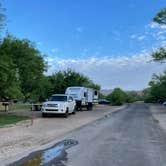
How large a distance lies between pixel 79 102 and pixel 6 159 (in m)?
40.2

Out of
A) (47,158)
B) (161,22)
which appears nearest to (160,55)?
(161,22)

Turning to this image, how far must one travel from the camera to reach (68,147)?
13.8 m

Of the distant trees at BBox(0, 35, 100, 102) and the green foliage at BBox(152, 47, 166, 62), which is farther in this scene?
Result: the green foliage at BBox(152, 47, 166, 62)

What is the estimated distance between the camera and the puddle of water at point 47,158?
34.0 feet

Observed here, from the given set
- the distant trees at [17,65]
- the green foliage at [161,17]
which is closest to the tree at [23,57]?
the distant trees at [17,65]

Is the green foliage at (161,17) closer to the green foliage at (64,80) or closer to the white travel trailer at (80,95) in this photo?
the white travel trailer at (80,95)

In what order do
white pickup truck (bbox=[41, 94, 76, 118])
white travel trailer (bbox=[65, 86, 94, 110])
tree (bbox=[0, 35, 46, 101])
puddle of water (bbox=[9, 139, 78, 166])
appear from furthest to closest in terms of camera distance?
white travel trailer (bbox=[65, 86, 94, 110]) → tree (bbox=[0, 35, 46, 101]) → white pickup truck (bbox=[41, 94, 76, 118]) → puddle of water (bbox=[9, 139, 78, 166])

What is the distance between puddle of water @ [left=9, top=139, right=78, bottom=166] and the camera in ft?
34.0

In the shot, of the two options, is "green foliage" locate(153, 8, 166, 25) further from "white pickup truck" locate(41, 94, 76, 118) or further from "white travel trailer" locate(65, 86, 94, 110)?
"white pickup truck" locate(41, 94, 76, 118)

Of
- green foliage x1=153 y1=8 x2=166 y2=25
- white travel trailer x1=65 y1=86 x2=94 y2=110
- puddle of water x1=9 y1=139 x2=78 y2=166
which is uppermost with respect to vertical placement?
green foliage x1=153 y1=8 x2=166 y2=25

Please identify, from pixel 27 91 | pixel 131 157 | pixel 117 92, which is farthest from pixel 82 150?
pixel 117 92

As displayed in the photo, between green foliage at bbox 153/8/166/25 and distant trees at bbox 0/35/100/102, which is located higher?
green foliage at bbox 153/8/166/25

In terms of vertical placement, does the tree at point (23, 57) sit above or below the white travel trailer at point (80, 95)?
above

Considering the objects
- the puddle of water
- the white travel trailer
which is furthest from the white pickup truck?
the puddle of water
